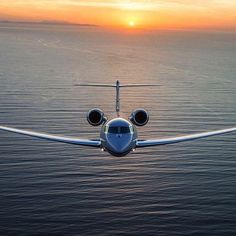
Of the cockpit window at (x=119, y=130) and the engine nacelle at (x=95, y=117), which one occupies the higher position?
the engine nacelle at (x=95, y=117)

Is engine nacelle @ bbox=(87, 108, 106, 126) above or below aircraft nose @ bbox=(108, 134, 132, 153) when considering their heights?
above

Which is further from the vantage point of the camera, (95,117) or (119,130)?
(95,117)

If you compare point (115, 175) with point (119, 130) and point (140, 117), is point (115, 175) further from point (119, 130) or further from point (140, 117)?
point (119, 130)

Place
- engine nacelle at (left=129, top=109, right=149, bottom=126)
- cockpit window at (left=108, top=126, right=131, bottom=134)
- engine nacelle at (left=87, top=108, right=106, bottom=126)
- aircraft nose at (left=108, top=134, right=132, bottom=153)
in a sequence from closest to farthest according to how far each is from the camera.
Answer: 1. aircraft nose at (left=108, top=134, right=132, bottom=153)
2. cockpit window at (left=108, top=126, right=131, bottom=134)
3. engine nacelle at (left=87, top=108, right=106, bottom=126)
4. engine nacelle at (left=129, top=109, right=149, bottom=126)

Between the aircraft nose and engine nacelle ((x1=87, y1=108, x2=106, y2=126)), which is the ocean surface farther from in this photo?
the aircraft nose

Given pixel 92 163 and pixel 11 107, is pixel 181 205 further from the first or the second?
pixel 11 107

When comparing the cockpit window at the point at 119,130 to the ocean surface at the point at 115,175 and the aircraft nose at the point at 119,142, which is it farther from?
the ocean surface at the point at 115,175

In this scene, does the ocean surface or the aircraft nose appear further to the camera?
the ocean surface

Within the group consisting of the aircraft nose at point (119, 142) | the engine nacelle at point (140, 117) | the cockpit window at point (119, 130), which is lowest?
the aircraft nose at point (119, 142)

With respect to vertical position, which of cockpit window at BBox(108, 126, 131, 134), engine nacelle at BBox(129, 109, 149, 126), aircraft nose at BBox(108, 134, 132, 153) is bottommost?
aircraft nose at BBox(108, 134, 132, 153)

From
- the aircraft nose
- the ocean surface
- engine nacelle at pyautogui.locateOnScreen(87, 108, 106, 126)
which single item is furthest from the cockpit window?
the ocean surface

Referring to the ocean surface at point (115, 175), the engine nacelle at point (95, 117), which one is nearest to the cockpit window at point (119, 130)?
the engine nacelle at point (95, 117)

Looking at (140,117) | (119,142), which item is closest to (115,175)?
(140,117)
